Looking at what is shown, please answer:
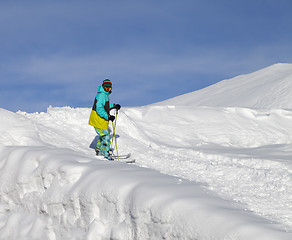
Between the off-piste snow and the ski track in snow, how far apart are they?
0.11 ft

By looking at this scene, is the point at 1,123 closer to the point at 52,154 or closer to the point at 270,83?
the point at 52,154

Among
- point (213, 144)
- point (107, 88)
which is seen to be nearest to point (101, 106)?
point (107, 88)

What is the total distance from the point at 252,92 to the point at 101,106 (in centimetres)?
2053

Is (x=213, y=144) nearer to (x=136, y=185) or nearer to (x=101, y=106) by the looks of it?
(x=101, y=106)

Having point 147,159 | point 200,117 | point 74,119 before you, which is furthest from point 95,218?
point 200,117

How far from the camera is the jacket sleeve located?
29.8ft

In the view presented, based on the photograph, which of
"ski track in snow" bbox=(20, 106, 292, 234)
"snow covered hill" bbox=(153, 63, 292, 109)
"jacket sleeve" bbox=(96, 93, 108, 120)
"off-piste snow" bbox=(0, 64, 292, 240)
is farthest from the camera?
"snow covered hill" bbox=(153, 63, 292, 109)

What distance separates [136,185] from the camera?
5098 mm

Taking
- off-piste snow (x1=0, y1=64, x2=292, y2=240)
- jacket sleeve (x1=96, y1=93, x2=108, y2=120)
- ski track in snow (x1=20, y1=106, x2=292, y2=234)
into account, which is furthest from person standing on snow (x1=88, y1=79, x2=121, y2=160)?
off-piste snow (x1=0, y1=64, x2=292, y2=240)

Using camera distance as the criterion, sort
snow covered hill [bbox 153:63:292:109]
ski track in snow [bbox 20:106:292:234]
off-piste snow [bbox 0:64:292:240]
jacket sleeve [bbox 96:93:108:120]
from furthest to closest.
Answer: snow covered hill [bbox 153:63:292:109] → jacket sleeve [bbox 96:93:108:120] → ski track in snow [bbox 20:106:292:234] → off-piste snow [bbox 0:64:292:240]

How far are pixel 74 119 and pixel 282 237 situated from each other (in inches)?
356

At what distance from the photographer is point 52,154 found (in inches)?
270

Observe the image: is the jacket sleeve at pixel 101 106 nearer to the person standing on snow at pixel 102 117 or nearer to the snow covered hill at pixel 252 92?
the person standing on snow at pixel 102 117

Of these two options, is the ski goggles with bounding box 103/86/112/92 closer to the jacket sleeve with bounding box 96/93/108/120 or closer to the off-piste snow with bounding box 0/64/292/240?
the jacket sleeve with bounding box 96/93/108/120
